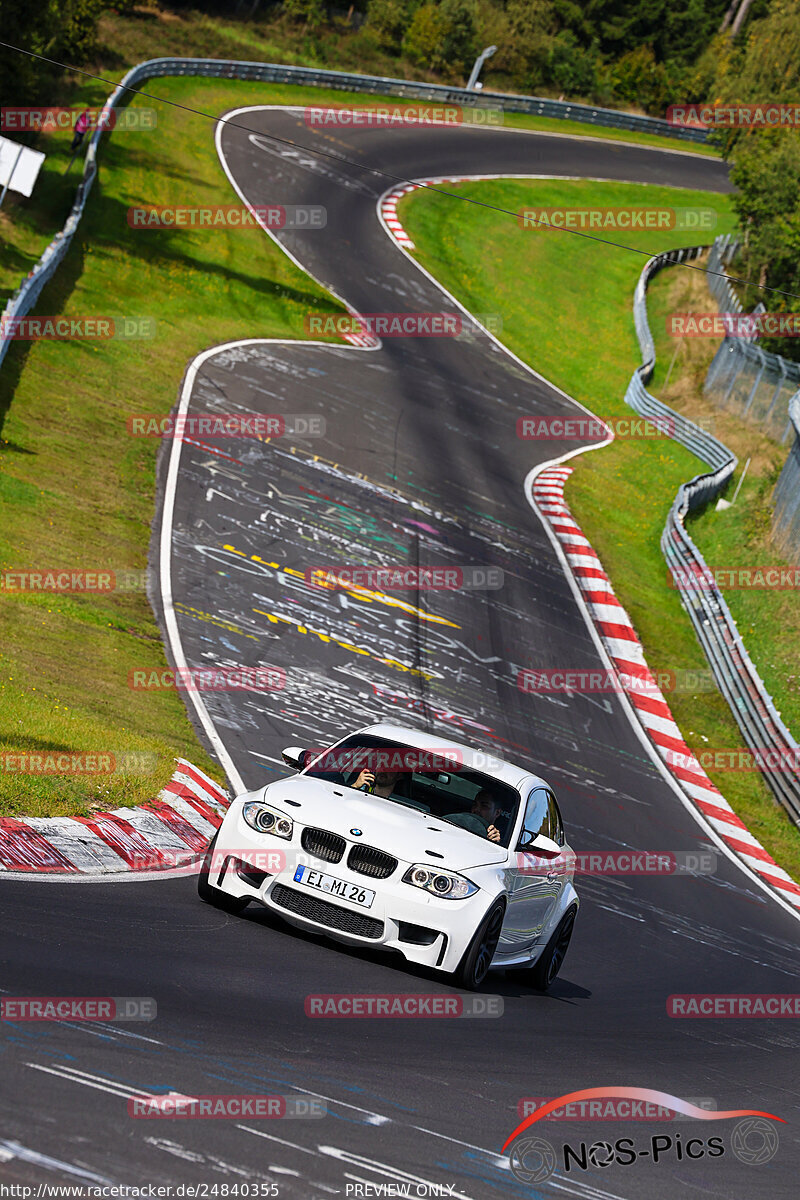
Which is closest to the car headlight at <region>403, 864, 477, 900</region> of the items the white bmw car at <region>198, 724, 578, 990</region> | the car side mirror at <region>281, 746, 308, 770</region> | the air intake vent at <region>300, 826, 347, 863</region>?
the white bmw car at <region>198, 724, 578, 990</region>

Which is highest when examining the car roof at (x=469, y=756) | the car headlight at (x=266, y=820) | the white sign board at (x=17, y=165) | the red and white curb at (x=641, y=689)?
the white sign board at (x=17, y=165)

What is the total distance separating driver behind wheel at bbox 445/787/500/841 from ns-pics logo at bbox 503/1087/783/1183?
1973 millimetres

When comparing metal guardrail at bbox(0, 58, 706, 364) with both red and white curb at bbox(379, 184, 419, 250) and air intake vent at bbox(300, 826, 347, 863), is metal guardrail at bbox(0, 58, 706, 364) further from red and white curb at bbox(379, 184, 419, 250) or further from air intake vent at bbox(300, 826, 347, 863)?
air intake vent at bbox(300, 826, 347, 863)

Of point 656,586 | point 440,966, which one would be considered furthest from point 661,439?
point 440,966

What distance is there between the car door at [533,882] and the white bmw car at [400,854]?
0.7 inches

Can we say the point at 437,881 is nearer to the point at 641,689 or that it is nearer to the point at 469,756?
the point at 469,756

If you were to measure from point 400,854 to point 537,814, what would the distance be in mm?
1849

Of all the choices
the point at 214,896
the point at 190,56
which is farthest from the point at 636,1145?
the point at 190,56

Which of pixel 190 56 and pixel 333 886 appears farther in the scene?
pixel 190 56

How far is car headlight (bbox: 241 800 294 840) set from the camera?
8.92m

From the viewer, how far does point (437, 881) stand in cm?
868

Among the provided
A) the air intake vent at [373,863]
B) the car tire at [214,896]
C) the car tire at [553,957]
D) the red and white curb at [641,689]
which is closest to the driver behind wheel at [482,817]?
the air intake vent at [373,863]

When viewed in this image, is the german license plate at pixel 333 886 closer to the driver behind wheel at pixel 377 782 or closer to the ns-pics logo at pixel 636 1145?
the driver behind wheel at pixel 377 782

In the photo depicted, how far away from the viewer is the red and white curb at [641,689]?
18875 mm
